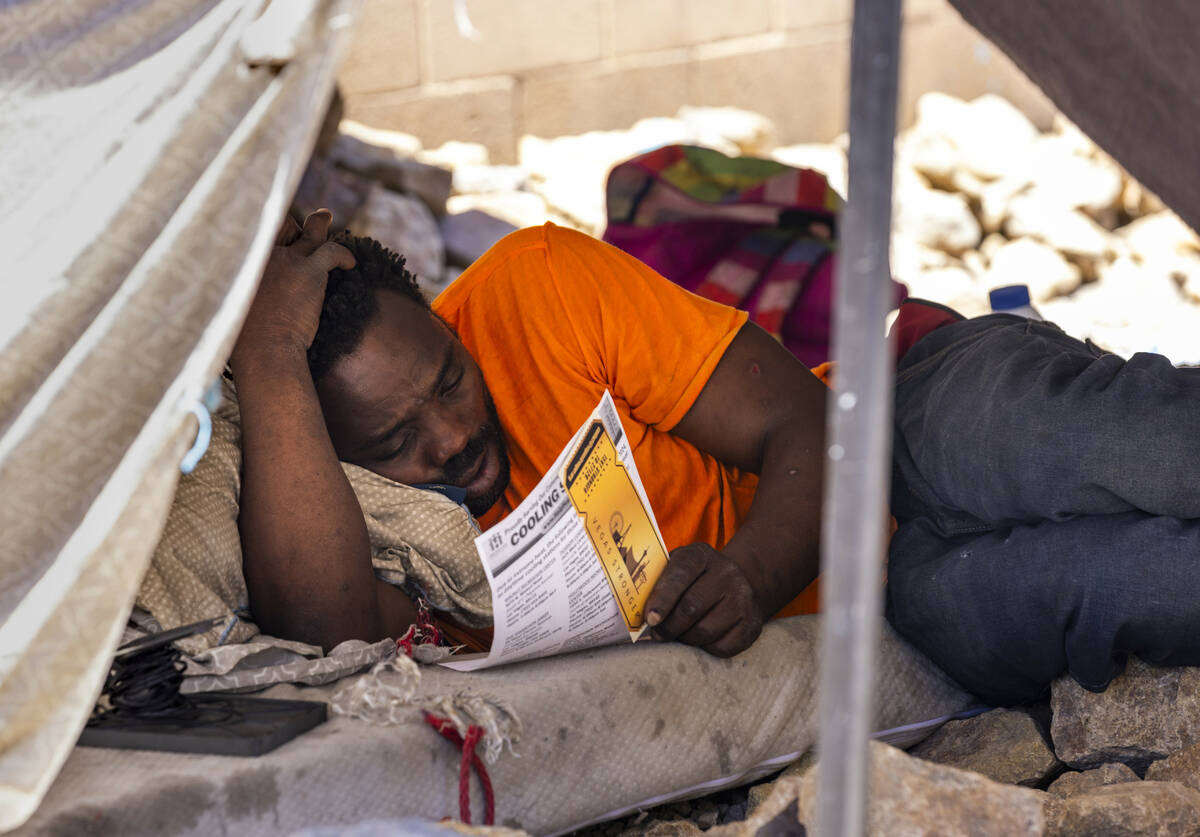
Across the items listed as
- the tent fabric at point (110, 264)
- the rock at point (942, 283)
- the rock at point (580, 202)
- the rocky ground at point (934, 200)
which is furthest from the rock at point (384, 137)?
the tent fabric at point (110, 264)

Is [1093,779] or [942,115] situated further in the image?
[942,115]

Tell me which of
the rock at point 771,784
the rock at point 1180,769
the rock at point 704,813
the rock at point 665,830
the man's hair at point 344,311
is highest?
the man's hair at point 344,311

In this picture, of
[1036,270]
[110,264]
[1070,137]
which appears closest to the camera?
[110,264]

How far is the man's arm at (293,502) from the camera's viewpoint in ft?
5.32

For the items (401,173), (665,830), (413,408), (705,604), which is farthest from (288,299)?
(401,173)

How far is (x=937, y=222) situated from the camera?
534 cm

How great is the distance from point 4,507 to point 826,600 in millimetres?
796

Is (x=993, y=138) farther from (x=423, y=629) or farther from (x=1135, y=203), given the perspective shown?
(x=423, y=629)

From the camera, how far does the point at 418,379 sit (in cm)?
175

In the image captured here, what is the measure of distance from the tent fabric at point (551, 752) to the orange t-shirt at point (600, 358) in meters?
0.28

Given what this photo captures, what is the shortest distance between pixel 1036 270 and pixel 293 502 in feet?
13.4

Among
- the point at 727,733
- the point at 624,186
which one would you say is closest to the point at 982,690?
the point at 727,733

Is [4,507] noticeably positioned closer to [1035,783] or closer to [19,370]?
[19,370]

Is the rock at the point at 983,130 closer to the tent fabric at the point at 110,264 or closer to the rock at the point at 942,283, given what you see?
the rock at the point at 942,283
